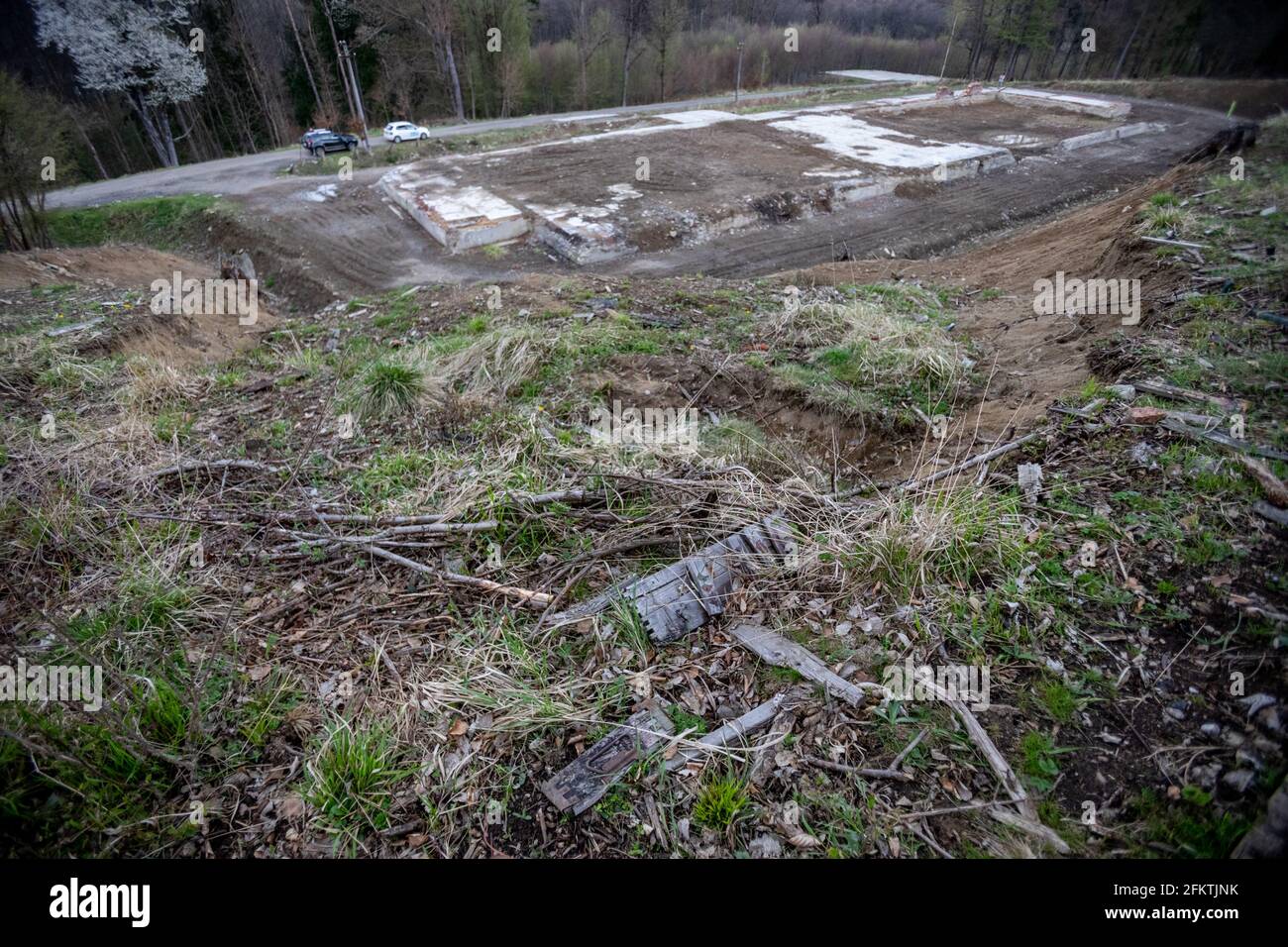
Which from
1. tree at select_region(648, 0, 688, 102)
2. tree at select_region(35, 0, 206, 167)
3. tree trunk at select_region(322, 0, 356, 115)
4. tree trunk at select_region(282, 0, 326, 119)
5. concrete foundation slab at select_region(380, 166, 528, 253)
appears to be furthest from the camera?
tree at select_region(648, 0, 688, 102)

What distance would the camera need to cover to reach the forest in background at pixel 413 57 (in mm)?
23719

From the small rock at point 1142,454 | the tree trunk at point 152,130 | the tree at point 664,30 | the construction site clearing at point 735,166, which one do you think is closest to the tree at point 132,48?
the tree trunk at point 152,130

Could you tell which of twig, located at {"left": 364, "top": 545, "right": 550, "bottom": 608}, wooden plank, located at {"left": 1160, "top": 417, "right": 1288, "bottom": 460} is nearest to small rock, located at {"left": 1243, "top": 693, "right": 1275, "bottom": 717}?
wooden plank, located at {"left": 1160, "top": 417, "right": 1288, "bottom": 460}

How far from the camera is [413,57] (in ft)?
96.6

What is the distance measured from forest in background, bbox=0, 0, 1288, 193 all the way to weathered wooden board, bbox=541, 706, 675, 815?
24.0 meters

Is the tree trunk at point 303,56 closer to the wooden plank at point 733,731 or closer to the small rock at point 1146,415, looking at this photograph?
the small rock at point 1146,415

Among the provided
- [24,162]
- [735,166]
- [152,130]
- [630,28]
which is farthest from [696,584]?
[630,28]

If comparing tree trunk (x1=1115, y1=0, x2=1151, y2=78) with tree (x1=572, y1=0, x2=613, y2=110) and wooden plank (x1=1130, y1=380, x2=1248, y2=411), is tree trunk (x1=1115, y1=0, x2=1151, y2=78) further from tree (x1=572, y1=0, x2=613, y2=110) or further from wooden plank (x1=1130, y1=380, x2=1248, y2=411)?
wooden plank (x1=1130, y1=380, x2=1248, y2=411)

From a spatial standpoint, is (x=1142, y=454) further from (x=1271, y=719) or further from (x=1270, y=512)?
(x=1271, y=719)

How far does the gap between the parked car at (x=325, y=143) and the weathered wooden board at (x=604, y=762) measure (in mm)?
23243

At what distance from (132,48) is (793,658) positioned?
3524cm

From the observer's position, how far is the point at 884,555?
3.19 meters

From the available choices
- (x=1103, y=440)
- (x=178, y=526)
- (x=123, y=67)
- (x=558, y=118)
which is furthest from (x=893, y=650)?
(x=123, y=67)

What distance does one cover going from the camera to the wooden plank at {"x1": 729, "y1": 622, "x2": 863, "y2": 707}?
264 cm
